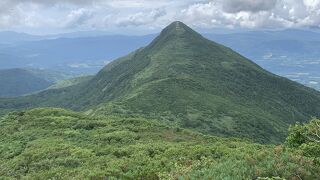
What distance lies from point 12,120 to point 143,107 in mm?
73263

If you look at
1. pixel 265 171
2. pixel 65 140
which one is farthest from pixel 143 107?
pixel 265 171

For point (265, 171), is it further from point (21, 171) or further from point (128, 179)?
point (21, 171)

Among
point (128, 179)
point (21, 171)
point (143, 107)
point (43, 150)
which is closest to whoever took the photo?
point (128, 179)

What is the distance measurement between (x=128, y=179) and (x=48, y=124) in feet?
217

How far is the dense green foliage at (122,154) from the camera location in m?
26.9

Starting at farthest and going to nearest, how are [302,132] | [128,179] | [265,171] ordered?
[302,132] < [128,179] < [265,171]

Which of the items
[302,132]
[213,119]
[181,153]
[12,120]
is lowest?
[213,119]

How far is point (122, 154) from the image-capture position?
58281 millimetres

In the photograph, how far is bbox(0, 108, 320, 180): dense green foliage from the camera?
88.2ft

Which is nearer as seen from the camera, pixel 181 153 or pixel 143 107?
pixel 181 153

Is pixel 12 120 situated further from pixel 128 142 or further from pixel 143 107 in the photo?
pixel 143 107

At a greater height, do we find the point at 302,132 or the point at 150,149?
the point at 302,132

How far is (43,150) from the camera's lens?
6462 cm

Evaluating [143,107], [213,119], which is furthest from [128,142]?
[213,119]
